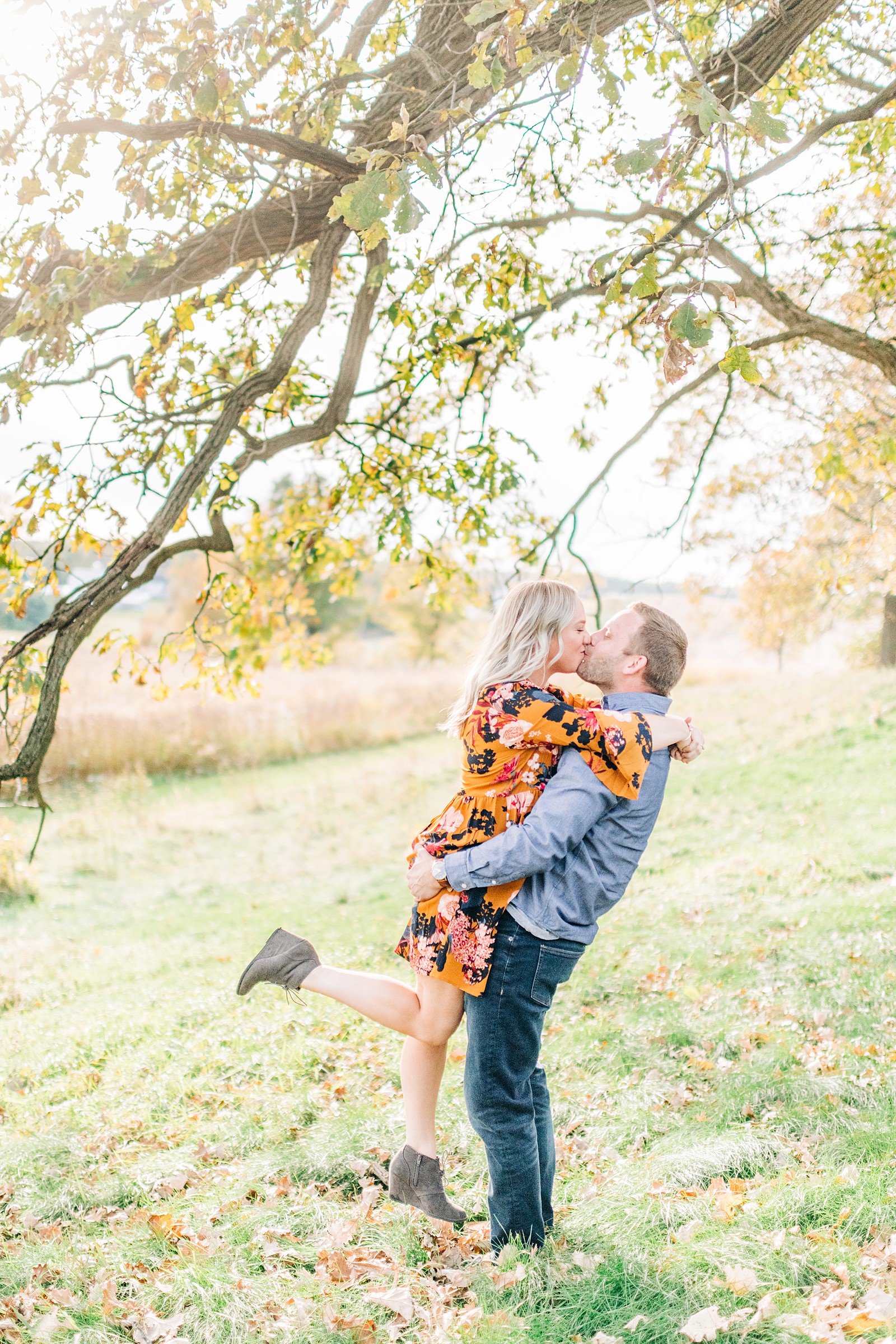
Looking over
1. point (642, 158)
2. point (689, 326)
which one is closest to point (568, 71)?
point (642, 158)

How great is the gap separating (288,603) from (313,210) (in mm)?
3114

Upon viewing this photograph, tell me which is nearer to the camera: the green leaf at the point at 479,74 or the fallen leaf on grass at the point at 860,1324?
the fallen leaf on grass at the point at 860,1324

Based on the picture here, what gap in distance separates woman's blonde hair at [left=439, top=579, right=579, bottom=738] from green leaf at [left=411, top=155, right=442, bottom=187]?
1.26 metres

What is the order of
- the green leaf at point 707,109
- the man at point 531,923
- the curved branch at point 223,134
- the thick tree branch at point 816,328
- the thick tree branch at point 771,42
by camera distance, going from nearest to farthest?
the green leaf at point 707,109 → the man at point 531,923 → the curved branch at point 223,134 → the thick tree branch at point 771,42 → the thick tree branch at point 816,328

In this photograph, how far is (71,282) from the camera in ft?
12.6

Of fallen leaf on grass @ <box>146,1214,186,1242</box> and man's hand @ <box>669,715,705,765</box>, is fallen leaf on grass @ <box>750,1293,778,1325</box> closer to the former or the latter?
man's hand @ <box>669,715,705,765</box>

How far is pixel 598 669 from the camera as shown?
3191mm

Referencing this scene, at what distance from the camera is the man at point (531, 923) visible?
2.80m

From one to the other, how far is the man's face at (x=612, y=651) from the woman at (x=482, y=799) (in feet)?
0.16

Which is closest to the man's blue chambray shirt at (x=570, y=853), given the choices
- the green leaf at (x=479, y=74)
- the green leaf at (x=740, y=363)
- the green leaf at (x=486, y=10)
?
the green leaf at (x=740, y=363)

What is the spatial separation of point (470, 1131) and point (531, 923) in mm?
1797

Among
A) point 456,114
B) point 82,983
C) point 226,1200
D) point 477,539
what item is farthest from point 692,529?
point 226,1200

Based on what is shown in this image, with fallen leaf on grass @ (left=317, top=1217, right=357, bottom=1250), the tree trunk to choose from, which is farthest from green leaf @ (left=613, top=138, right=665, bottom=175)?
the tree trunk

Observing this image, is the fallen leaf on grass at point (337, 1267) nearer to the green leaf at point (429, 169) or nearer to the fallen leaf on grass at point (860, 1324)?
the fallen leaf on grass at point (860, 1324)
